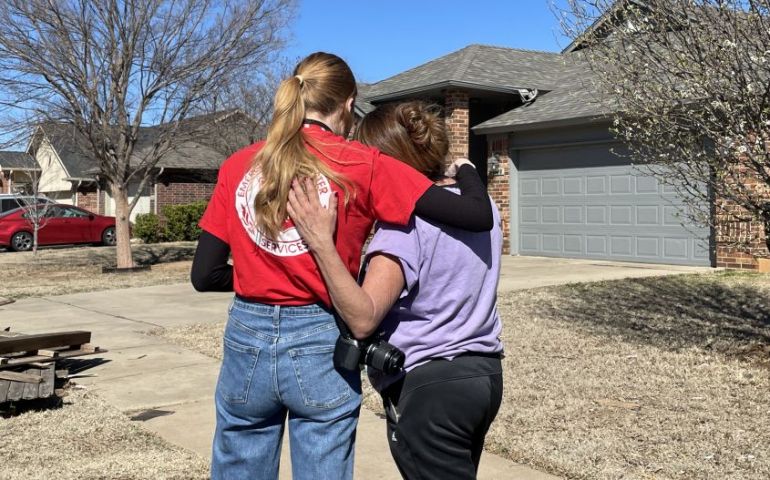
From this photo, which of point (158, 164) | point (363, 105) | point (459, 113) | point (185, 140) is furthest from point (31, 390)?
point (158, 164)

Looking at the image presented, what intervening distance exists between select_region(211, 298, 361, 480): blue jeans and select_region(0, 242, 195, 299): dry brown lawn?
36.8 feet

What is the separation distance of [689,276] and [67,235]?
60.8 ft

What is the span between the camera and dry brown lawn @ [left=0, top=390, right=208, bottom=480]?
4.48 m

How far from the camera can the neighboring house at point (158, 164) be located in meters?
16.0

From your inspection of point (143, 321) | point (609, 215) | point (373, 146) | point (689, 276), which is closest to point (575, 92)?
point (609, 215)

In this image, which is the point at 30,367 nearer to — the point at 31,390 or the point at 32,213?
the point at 31,390

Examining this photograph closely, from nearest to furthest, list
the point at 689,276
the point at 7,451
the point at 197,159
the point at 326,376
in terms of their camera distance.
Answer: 1. the point at 326,376
2. the point at 7,451
3. the point at 689,276
4. the point at 197,159

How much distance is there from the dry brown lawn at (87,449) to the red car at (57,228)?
18.4m

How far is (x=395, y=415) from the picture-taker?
2.53m

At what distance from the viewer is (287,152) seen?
2.30 meters

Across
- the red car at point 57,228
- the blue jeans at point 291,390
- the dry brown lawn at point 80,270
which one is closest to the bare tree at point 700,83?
the blue jeans at point 291,390

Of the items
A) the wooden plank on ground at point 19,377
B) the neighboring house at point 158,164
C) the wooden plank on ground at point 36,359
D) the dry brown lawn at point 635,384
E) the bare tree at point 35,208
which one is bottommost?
the dry brown lawn at point 635,384

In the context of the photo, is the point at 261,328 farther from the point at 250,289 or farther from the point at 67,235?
the point at 67,235

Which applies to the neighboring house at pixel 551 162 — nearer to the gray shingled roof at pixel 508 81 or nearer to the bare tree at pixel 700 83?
the gray shingled roof at pixel 508 81
